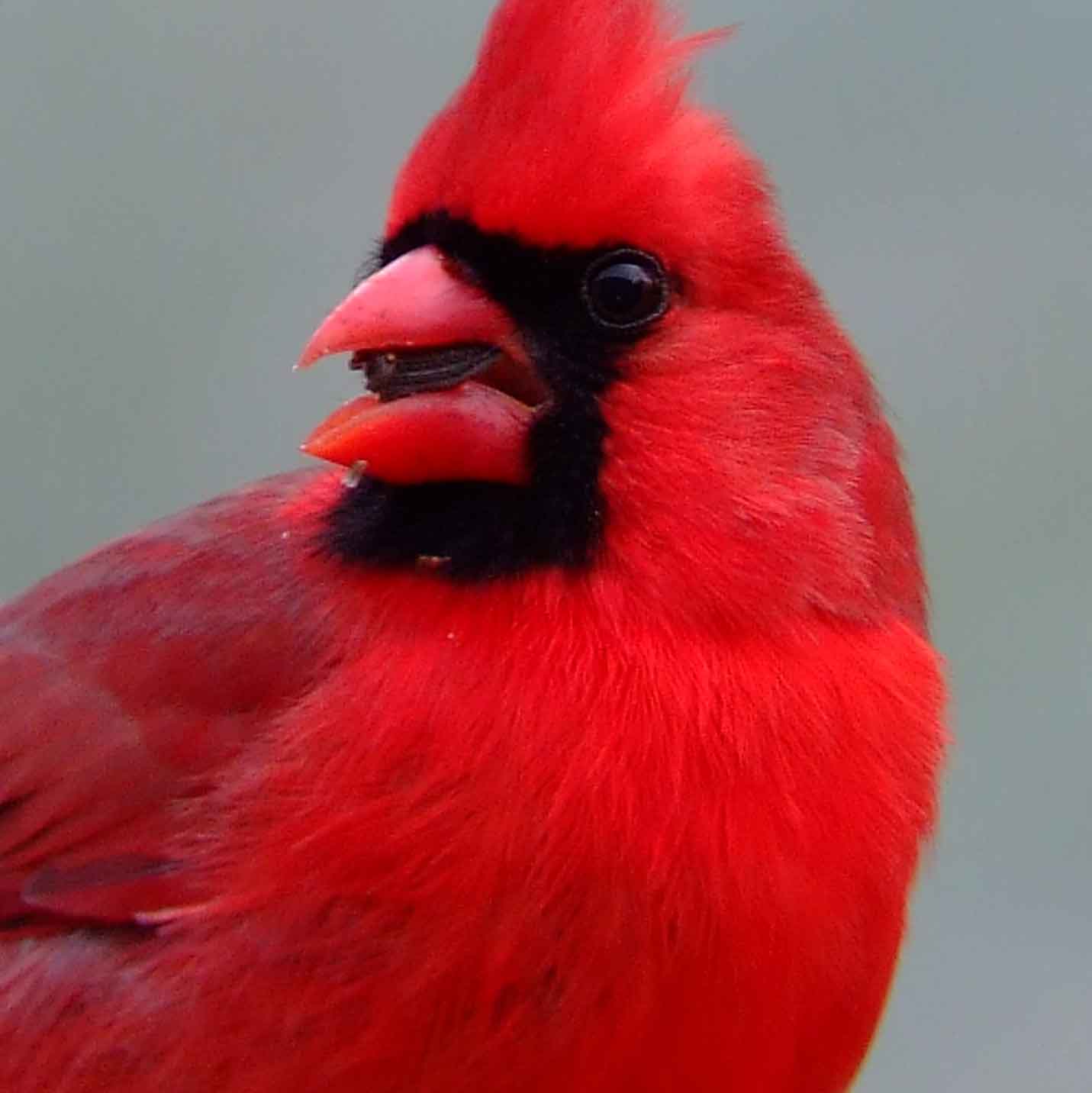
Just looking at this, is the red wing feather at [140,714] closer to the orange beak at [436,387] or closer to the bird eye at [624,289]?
the orange beak at [436,387]

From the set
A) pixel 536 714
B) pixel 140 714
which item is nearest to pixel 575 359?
pixel 536 714

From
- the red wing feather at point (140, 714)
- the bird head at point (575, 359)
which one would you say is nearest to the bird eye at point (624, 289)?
the bird head at point (575, 359)

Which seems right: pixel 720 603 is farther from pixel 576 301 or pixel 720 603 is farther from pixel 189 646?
pixel 189 646

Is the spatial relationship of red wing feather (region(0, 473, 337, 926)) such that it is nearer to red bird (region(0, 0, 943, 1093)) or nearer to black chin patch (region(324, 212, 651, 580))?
red bird (region(0, 0, 943, 1093))

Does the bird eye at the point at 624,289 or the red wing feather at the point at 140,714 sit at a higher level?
the bird eye at the point at 624,289

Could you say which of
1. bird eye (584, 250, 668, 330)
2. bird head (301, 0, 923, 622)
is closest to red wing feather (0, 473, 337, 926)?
bird head (301, 0, 923, 622)

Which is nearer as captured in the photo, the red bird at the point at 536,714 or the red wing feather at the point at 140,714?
the red bird at the point at 536,714

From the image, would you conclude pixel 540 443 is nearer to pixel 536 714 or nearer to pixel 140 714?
pixel 536 714

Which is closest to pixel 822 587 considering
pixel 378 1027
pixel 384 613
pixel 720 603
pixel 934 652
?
pixel 720 603
